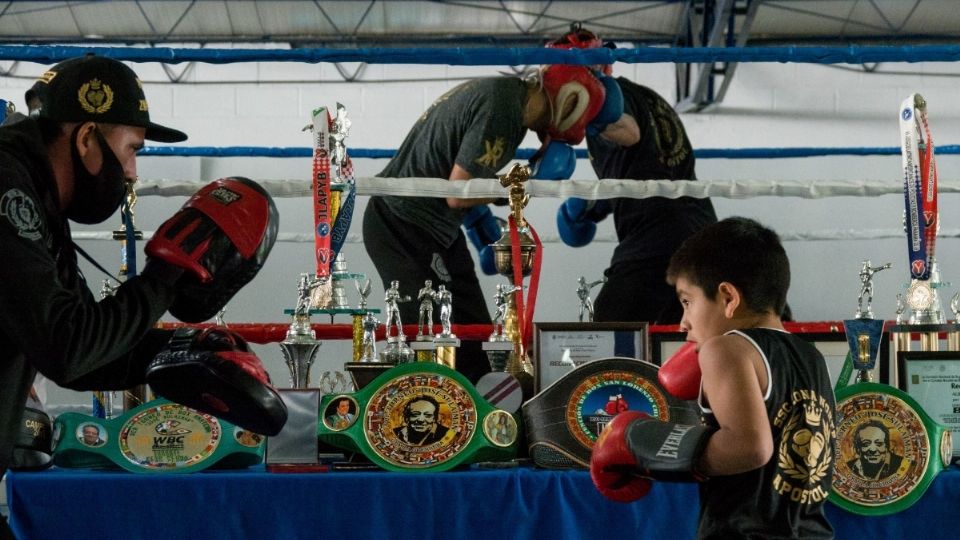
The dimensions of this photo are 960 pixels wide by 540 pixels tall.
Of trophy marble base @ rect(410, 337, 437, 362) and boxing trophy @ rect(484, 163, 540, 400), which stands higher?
boxing trophy @ rect(484, 163, 540, 400)

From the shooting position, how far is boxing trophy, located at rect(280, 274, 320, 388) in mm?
1932

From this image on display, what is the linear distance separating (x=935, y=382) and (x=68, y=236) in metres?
1.42

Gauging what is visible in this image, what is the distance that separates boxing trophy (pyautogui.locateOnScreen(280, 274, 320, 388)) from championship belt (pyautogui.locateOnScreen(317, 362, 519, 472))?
165 mm

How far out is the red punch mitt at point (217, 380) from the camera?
1285 millimetres

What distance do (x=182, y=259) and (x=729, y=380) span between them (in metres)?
0.67

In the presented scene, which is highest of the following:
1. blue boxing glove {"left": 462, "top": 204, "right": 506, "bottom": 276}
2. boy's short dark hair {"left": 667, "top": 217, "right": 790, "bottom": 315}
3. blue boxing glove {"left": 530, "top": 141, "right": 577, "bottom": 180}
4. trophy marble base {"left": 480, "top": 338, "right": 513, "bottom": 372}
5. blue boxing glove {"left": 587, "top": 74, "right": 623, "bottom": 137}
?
blue boxing glove {"left": 587, "top": 74, "right": 623, "bottom": 137}

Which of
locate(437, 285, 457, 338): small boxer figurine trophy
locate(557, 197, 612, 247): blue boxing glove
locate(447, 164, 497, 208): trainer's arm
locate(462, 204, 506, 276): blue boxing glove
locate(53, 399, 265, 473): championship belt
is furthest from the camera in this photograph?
locate(557, 197, 612, 247): blue boxing glove

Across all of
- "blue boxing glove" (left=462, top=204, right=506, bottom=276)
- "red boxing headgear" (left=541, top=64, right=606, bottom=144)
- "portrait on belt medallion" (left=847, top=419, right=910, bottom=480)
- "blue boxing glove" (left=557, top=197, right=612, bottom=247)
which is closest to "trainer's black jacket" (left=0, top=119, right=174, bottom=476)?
"portrait on belt medallion" (left=847, top=419, right=910, bottom=480)

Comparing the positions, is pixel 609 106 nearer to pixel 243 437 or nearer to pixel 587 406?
pixel 587 406

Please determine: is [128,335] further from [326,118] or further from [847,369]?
[847,369]

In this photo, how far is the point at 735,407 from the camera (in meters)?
1.37

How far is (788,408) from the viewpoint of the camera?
1434mm

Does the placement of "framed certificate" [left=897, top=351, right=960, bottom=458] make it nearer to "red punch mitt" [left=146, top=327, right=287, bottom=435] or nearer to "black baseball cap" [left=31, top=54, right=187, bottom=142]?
"red punch mitt" [left=146, top=327, right=287, bottom=435]

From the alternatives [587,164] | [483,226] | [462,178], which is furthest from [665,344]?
[587,164]
